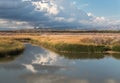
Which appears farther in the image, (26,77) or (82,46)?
(82,46)

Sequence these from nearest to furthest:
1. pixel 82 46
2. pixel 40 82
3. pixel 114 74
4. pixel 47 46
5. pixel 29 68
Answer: pixel 40 82
pixel 114 74
pixel 29 68
pixel 82 46
pixel 47 46

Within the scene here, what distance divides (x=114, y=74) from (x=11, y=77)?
12.4 m

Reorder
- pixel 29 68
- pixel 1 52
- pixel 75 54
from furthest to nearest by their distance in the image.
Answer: pixel 75 54
pixel 1 52
pixel 29 68

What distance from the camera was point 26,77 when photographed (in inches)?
1336

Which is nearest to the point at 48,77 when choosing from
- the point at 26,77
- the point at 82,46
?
the point at 26,77

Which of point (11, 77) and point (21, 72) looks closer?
point (11, 77)

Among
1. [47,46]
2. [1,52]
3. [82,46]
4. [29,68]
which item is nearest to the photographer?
[29,68]

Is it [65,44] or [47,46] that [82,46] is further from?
[47,46]

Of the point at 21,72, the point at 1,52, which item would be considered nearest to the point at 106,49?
the point at 1,52

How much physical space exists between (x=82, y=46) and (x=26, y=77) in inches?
1218

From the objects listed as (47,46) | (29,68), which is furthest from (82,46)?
(29,68)

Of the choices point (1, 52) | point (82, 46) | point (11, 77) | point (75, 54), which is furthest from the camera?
point (82, 46)

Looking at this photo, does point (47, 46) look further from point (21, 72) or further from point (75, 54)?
point (21, 72)

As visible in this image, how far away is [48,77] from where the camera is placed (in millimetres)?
34000
